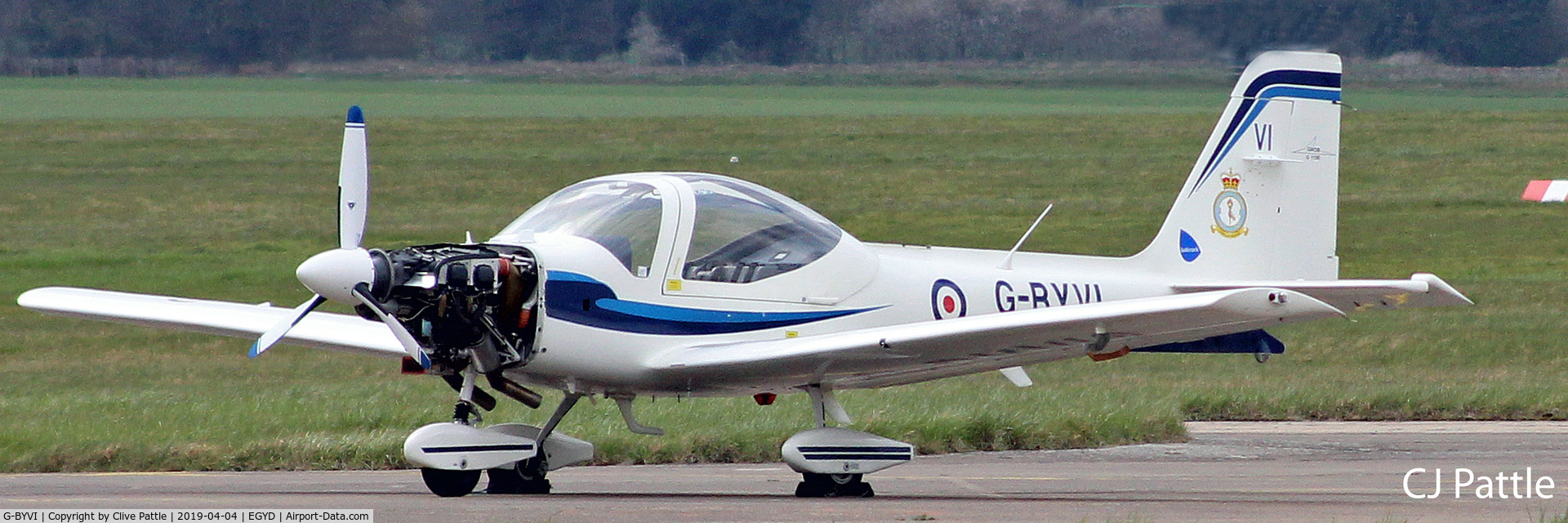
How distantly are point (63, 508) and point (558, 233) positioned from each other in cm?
293

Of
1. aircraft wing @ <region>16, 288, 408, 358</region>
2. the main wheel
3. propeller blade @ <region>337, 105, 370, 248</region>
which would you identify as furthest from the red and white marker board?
propeller blade @ <region>337, 105, 370, 248</region>

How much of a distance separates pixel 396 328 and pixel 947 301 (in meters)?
3.43

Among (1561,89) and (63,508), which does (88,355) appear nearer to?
(63,508)

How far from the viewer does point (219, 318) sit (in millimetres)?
12875

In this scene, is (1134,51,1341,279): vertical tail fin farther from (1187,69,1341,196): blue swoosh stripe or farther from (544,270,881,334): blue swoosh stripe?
(544,270,881,334): blue swoosh stripe

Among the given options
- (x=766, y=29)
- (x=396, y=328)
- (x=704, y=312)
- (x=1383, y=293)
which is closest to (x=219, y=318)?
(x=396, y=328)

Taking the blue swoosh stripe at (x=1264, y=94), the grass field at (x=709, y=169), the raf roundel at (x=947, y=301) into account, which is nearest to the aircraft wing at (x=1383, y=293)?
the raf roundel at (x=947, y=301)

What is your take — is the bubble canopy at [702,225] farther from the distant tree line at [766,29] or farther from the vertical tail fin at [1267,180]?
the distant tree line at [766,29]

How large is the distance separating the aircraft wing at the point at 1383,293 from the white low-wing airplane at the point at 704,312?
19 millimetres

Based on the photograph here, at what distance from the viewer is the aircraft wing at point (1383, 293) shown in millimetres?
10000

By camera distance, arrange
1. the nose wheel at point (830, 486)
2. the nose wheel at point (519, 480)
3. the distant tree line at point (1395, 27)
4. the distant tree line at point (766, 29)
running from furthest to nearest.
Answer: the distant tree line at point (766, 29) < the distant tree line at point (1395, 27) < the nose wheel at point (519, 480) < the nose wheel at point (830, 486)

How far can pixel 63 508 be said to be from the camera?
1010 cm

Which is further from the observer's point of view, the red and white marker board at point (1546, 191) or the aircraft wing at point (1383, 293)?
the red and white marker board at point (1546, 191)

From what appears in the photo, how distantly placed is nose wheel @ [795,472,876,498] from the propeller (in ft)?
7.47
